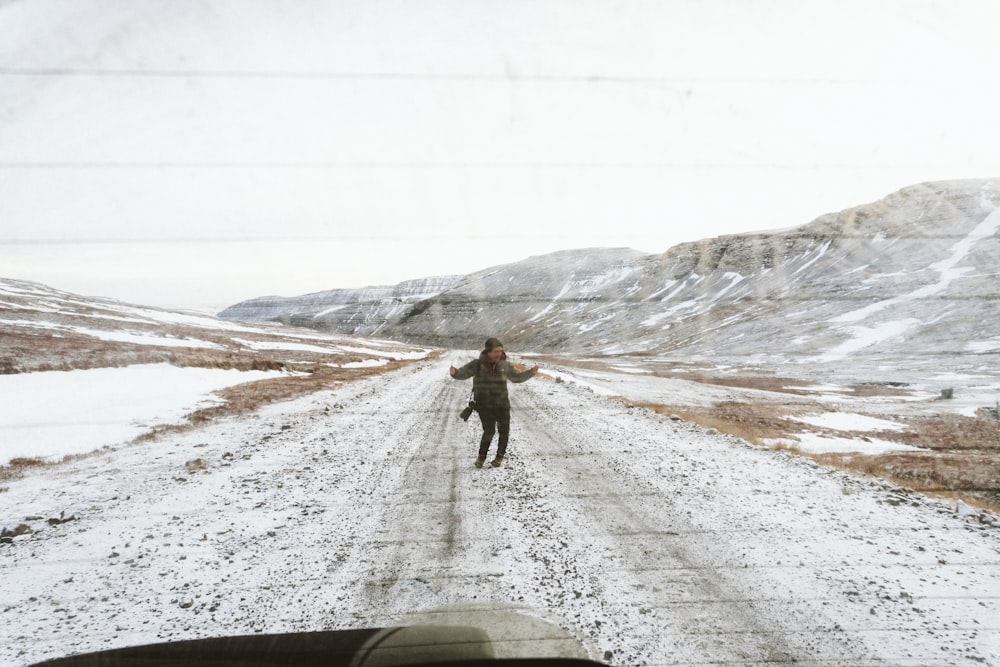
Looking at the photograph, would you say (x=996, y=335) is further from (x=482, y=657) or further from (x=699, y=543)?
(x=482, y=657)

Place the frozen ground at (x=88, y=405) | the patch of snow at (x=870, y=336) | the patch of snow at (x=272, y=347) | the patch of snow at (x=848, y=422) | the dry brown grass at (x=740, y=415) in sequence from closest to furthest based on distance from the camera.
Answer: the frozen ground at (x=88, y=405)
the dry brown grass at (x=740, y=415)
the patch of snow at (x=848, y=422)
the patch of snow at (x=272, y=347)
the patch of snow at (x=870, y=336)

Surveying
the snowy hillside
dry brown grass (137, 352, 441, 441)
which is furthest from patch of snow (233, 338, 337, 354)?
dry brown grass (137, 352, 441, 441)

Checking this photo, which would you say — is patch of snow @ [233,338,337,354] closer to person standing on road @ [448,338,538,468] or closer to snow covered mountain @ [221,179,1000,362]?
snow covered mountain @ [221,179,1000,362]

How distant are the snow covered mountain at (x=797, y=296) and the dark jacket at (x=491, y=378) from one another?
2.12 metres

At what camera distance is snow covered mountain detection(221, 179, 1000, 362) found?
35406mm

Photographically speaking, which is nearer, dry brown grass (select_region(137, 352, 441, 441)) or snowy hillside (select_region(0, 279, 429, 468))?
snowy hillside (select_region(0, 279, 429, 468))

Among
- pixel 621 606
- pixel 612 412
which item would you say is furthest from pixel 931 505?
pixel 612 412

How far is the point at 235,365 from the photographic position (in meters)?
20.8

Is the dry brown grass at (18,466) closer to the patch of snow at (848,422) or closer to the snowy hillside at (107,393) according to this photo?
the snowy hillside at (107,393)

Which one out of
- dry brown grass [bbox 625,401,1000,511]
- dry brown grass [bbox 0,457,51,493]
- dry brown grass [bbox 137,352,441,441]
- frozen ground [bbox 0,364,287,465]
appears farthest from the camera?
dry brown grass [bbox 137,352,441,441]

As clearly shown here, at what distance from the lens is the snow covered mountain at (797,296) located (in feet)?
116

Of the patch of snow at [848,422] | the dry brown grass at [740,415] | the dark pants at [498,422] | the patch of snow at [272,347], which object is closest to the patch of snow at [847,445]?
the dry brown grass at [740,415]

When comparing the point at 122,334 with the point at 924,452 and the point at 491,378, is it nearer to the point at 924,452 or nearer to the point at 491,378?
the point at 491,378

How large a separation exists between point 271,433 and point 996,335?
71696 millimetres
